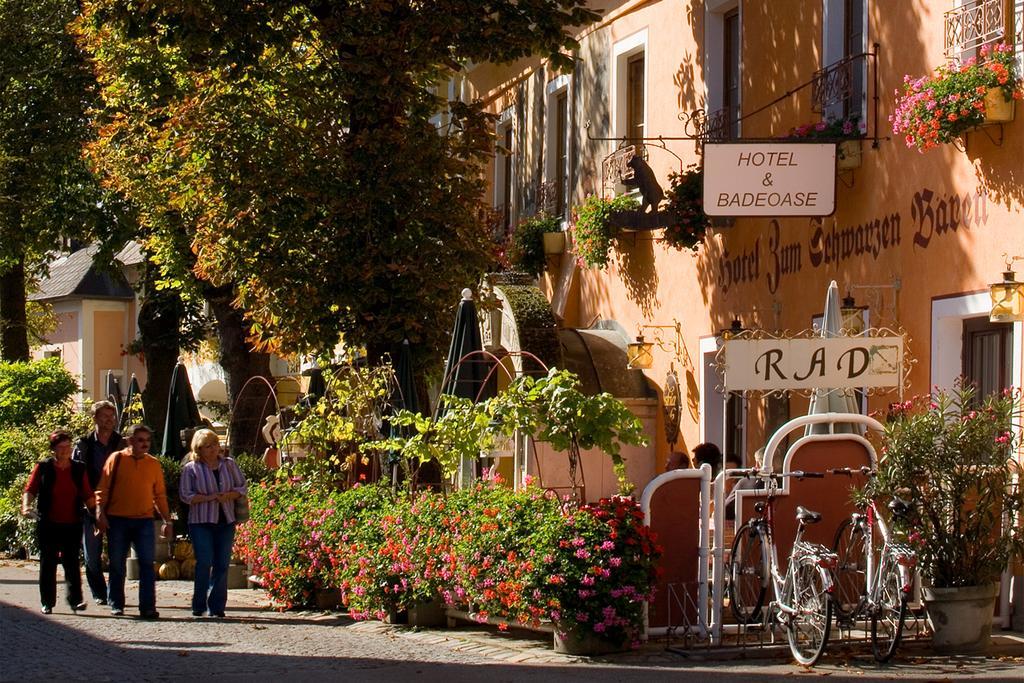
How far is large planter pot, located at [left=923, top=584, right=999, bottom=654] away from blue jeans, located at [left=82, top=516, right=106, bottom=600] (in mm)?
7400

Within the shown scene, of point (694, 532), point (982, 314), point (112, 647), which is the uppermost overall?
point (982, 314)

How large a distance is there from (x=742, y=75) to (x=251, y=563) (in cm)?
681

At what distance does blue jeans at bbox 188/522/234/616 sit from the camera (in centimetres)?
1425

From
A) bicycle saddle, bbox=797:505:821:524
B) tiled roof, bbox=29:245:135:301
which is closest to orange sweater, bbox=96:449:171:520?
bicycle saddle, bbox=797:505:821:524

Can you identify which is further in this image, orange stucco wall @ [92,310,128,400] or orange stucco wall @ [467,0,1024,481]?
orange stucco wall @ [92,310,128,400]

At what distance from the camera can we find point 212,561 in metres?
14.4

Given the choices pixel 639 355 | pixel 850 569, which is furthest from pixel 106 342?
pixel 850 569

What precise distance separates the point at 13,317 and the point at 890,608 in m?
22.0

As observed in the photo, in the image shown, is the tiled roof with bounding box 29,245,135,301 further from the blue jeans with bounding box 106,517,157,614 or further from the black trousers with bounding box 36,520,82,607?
the blue jeans with bounding box 106,517,157,614

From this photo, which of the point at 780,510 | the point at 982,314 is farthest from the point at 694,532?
the point at 982,314

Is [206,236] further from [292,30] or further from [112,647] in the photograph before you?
[112,647]

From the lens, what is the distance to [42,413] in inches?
1005

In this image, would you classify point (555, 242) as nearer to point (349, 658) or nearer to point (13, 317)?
point (349, 658)

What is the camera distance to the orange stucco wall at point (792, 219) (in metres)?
12.9
